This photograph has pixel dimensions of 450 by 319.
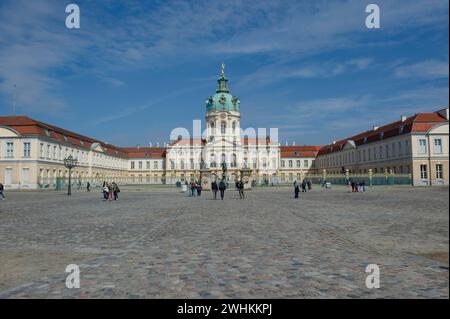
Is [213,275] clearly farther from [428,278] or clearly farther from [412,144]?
[412,144]

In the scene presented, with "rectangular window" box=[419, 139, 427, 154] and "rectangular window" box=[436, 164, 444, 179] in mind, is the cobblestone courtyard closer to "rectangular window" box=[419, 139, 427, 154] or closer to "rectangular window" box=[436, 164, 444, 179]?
"rectangular window" box=[436, 164, 444, 179]

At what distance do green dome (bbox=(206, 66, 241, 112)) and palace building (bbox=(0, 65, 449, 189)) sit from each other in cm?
25

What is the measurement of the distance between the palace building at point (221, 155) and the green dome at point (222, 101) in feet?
0.82

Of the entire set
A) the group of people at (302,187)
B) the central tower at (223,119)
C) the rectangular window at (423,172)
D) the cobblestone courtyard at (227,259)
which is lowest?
the cobblestone courtyard at (227,259)

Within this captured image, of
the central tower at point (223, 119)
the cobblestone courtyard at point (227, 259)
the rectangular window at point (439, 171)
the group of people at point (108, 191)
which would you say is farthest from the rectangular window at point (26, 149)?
the rectangular window at point (439, 171)

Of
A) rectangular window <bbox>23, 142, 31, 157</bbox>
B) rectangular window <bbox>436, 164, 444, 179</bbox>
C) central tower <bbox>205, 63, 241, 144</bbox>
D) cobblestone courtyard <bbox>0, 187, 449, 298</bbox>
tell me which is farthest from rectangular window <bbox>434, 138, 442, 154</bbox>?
rectangular window <bbox>23, 142, 31, 157</bbox>

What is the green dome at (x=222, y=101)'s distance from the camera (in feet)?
309

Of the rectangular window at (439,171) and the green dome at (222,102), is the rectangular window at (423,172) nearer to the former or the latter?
the rectangular window at (439,171)

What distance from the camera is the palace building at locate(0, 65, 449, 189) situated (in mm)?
53344

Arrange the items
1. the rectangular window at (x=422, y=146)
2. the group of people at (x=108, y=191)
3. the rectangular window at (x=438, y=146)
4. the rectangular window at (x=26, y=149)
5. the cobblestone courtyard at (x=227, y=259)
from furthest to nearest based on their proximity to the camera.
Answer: the rectangular window at (x=26, y=149), the rectangular window at (x=422, y=146), the rectangular window at (x=438, y=146), the group of people at (x=108, y=191), the cobblestone courtyard at (x=227, y=259)

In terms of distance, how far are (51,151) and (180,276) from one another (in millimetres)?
61382

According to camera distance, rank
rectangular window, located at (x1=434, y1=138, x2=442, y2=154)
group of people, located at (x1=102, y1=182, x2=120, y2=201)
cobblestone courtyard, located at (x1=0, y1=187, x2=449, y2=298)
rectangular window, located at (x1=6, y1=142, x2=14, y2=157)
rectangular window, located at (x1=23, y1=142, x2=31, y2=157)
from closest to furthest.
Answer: cobblestone courtyard, located at (x1=0, y1=187, x2=449, y2=298), group of people, located at (x1=102, y1=182, x2=120, y2=201), rectangular window, located at (x1=434, y1=138, x2=442, y2=154), rectangular window, located at (x1=23, y1=142, x2=31, y2=157), rectangular window, located at (x1=6, y1=142, x2=14, y2=157)

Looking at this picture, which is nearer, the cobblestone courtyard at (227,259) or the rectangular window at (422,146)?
the cobblestone courtyard at (227,259)

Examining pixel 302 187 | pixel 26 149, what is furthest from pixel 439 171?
pixel 26 149
